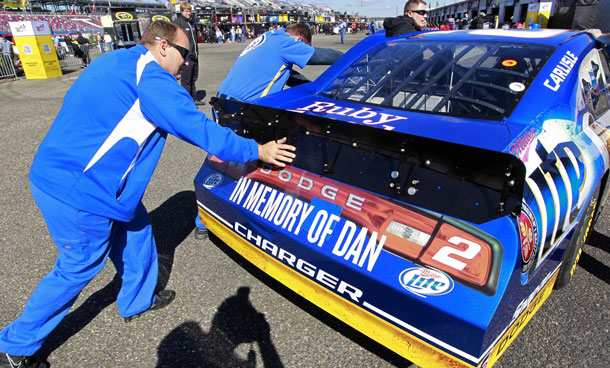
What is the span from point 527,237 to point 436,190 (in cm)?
37

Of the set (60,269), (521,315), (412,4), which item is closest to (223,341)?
(60,269)

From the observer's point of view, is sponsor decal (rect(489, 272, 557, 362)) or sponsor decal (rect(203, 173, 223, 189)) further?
sponsor decal (rect(203, 173, 223, 189))

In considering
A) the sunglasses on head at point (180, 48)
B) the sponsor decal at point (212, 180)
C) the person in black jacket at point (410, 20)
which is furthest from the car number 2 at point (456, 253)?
the person in black jacket at point (410, 20)

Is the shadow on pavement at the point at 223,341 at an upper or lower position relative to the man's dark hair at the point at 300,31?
lower

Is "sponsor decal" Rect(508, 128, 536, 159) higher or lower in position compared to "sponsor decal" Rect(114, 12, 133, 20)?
lower

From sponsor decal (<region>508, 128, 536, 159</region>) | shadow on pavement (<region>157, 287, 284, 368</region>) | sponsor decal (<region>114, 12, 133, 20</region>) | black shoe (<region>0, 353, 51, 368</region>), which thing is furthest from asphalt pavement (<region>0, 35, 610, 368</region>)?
sponsor decal (<region>114, 12, 133, 20</region>)

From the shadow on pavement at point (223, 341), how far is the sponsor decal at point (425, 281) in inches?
36.4

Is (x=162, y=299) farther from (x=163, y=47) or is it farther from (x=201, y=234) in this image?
(x=163, y=47)

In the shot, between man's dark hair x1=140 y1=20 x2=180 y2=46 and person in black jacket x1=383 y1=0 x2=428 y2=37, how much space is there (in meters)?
3.23

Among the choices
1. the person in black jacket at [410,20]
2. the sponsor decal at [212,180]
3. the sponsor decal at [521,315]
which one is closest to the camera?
the sponsor decal at [521,315]

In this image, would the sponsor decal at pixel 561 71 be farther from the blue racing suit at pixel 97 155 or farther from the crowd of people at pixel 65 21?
the crowd of people at pixel 65 21

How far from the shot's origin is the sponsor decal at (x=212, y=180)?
232cm

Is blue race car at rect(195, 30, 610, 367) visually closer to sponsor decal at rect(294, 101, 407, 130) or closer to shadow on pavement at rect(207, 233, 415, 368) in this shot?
sponsor decal at rect(294, 101, 407, 130)

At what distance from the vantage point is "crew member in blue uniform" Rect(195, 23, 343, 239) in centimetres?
298
